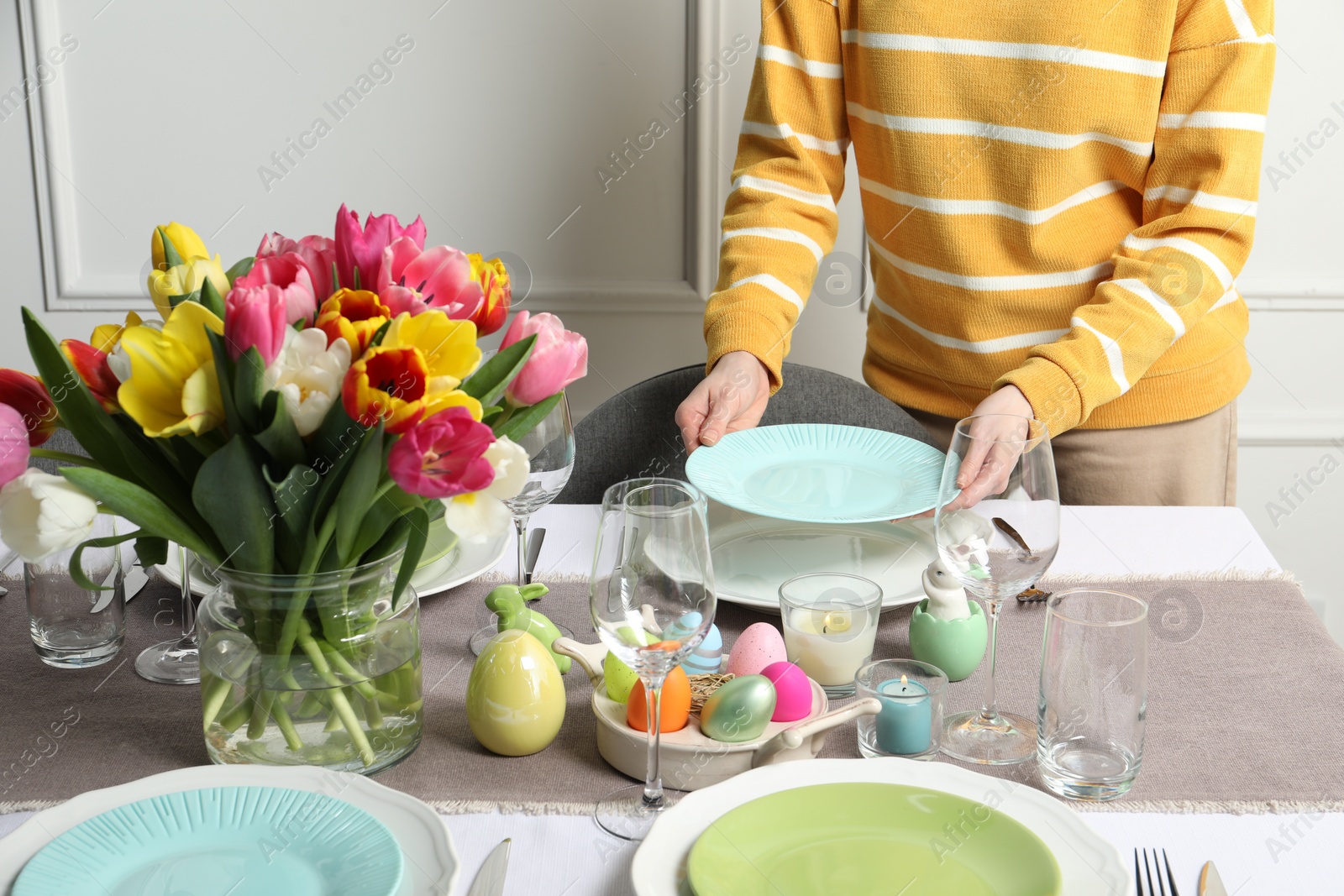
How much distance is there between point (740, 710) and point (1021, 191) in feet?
3.19

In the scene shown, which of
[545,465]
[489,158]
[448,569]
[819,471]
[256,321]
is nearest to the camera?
[256,321]

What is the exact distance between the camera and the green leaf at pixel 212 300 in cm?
62

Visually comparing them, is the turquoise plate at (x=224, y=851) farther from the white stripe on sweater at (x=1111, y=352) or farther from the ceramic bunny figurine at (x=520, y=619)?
the white stripe on sweater at (x=1111, y=352)

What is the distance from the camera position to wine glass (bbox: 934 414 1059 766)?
739mm

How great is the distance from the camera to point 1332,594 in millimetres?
2371

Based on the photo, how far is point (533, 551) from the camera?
1.08m

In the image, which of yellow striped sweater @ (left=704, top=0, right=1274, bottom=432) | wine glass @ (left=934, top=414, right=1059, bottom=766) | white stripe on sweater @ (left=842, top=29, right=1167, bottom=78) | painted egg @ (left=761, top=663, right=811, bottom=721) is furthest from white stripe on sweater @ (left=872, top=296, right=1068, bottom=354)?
painted egg @ (left=761, top=663, right=811, bottom=721)

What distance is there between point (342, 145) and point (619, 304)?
610mm

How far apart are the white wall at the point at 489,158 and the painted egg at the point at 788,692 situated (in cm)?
149

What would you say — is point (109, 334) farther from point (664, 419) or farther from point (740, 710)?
point (664, 419)

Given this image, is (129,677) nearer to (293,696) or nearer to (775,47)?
(293,696)

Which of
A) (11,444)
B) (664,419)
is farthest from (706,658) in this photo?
(664,419)

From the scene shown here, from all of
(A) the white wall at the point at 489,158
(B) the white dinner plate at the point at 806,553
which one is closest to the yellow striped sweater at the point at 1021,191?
(B) the white dinner plate at the point at 806,553

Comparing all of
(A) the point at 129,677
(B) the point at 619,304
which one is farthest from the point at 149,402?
(B) the point at 619,304
